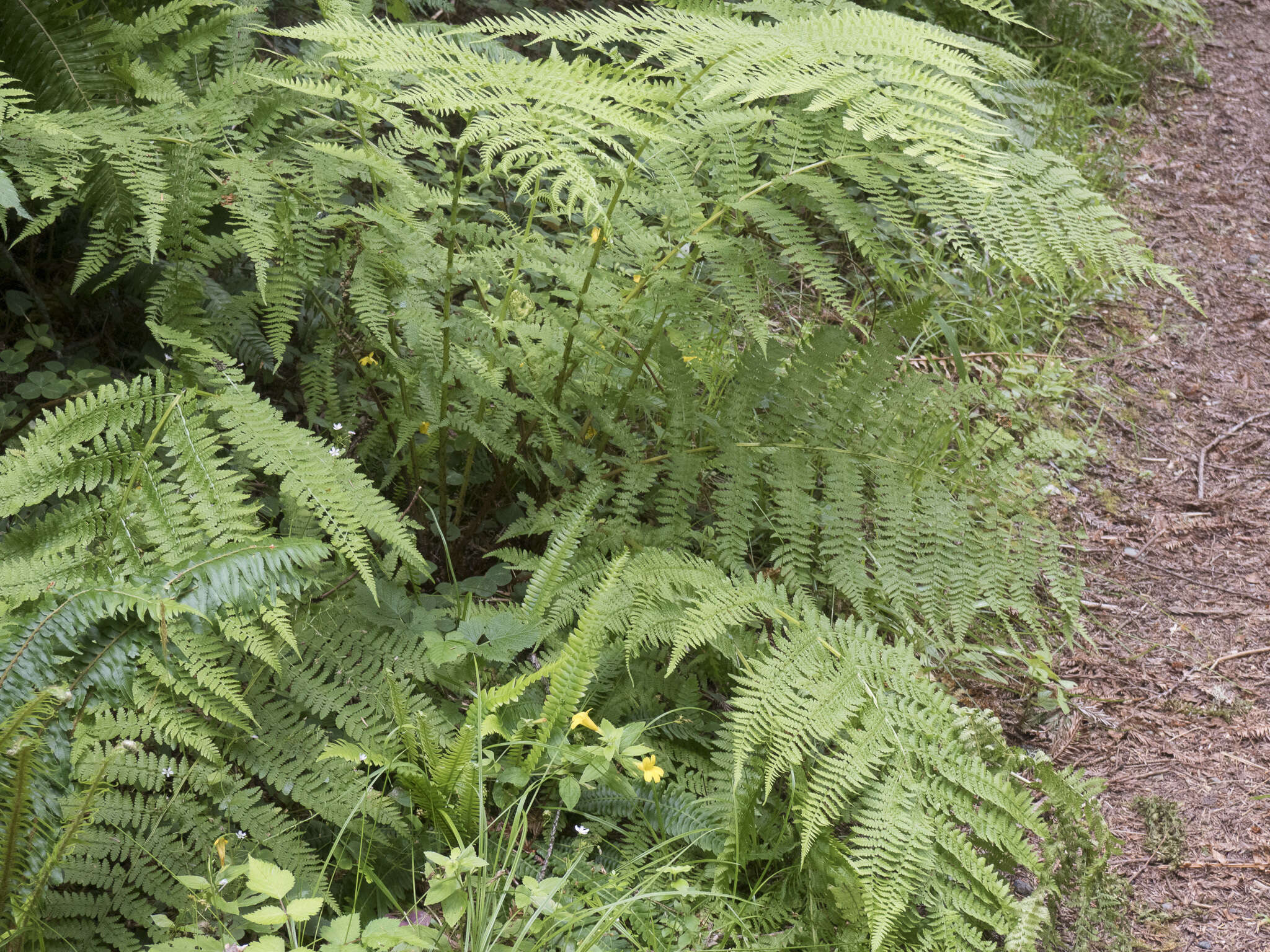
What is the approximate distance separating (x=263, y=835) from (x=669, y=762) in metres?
0.79

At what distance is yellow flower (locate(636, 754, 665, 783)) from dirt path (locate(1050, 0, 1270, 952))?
3.89ft

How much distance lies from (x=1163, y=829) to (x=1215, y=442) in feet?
5.95

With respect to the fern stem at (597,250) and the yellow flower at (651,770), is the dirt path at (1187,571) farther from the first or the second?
the fern stem at (597,250)

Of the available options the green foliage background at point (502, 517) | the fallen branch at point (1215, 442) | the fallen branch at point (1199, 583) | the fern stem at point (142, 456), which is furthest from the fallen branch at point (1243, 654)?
the fern stem at point (142, 456)

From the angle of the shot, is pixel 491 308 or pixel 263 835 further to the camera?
pixel 491 308

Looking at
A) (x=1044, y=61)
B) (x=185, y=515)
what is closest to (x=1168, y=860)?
(x=185, y=515)

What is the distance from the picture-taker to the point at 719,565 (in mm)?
2189

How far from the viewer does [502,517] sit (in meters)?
2.36

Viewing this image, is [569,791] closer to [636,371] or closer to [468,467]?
[468,467]

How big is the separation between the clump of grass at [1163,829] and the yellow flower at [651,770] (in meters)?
1.28

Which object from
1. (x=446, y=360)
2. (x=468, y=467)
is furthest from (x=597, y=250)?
(x=468, y=467)

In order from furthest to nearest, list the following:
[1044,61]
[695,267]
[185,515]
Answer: [1044,61] < [695,267] < [185,515]

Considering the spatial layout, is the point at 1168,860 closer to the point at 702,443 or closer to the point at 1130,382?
the point at 702,443

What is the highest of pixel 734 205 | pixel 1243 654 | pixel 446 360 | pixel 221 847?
pixel 734 205
